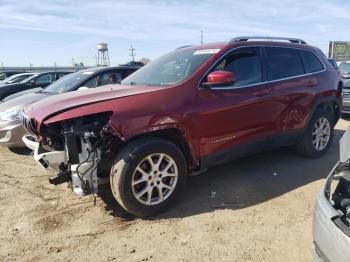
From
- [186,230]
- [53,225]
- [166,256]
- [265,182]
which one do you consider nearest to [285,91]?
[265,182]

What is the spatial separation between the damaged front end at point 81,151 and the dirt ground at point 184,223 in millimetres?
475

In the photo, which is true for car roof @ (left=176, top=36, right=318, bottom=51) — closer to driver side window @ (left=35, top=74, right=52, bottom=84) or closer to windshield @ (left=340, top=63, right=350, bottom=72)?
driver side window @ (left=35, top=74, right=52, bottom=84)

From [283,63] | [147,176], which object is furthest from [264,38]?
[147,176]

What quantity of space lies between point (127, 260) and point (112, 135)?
3.99 feet

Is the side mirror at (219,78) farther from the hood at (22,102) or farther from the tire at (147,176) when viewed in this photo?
the hood at (22,102)

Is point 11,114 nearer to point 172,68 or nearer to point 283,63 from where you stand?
point 172,68

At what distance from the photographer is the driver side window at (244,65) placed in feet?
15.0

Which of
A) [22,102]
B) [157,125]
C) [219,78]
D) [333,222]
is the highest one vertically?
[219,78]

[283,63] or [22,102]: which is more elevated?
[283,63]

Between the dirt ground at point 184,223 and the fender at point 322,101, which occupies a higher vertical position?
the fender at point 322,101

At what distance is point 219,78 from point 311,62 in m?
2.30

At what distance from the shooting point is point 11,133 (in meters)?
6.34

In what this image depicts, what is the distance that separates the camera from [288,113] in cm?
517

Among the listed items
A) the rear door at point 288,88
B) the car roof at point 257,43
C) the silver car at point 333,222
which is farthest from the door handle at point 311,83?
the silver car at point 333,222
